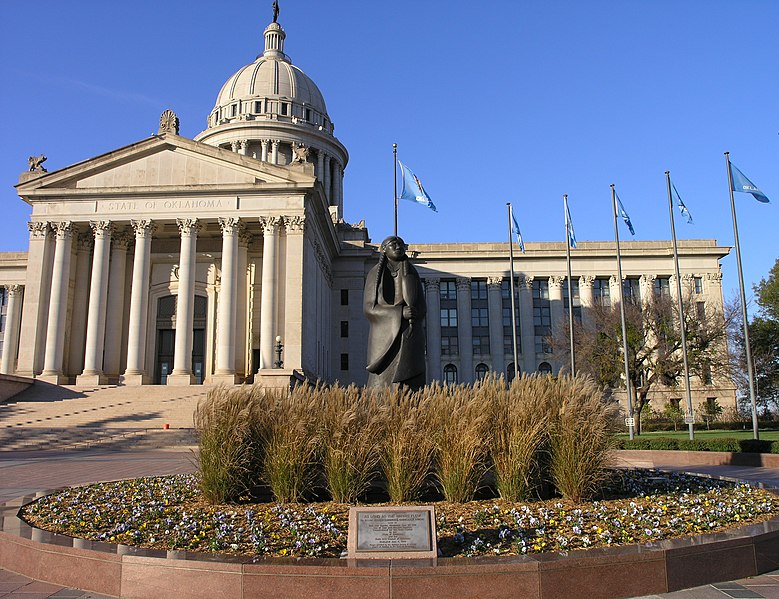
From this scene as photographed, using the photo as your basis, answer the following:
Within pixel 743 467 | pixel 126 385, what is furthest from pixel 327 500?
pixel 126 385

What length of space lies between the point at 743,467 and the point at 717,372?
28320 millimetres

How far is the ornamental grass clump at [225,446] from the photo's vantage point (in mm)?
9719

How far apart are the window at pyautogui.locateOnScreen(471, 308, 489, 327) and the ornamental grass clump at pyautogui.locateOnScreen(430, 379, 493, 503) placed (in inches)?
2162

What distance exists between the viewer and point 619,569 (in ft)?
22.0

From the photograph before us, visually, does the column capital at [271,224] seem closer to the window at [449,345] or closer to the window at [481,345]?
the window at [449,345]

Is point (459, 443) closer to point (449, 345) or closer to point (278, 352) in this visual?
point (278, 352)

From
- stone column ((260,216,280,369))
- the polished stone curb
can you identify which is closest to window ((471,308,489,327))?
stone column ((260,216,280,369))

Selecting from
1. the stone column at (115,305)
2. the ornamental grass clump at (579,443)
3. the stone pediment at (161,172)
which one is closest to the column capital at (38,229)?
the stone pediment at (161,172)

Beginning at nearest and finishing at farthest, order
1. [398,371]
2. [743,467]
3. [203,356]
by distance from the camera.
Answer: [398,371]
[743,467]
[203,356]

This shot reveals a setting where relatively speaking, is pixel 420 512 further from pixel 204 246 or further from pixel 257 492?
pixel 204 246

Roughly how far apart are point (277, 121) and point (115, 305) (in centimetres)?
3618

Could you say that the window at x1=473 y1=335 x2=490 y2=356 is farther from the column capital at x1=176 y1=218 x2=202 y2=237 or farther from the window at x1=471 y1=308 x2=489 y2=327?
the column capital at x1=176 y1=218 x2=202 y2=237

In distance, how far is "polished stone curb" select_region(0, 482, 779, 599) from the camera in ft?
21.0

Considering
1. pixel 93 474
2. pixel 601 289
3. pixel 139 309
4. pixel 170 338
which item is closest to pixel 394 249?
pixel 93 474
